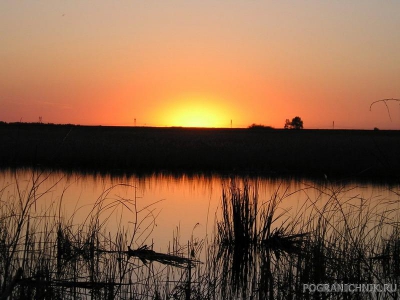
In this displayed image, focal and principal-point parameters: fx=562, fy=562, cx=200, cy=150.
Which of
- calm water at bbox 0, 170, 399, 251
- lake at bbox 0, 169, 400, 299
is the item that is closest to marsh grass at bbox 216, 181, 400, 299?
lake at bbox 0, 169, 400, 299

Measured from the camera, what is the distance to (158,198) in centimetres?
1385

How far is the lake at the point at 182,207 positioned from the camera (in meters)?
7.90

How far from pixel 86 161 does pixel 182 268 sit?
1546cm

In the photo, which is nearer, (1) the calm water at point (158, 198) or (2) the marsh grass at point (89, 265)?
(2) the marsh grass at point (89, 265)

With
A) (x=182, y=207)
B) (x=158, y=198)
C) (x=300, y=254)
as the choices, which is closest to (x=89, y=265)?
(x=300, y=254)

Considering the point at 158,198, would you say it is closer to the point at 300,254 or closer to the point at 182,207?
the point at 182,207

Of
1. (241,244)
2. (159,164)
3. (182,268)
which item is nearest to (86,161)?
(159,164)

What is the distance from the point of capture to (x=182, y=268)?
23.0 feet

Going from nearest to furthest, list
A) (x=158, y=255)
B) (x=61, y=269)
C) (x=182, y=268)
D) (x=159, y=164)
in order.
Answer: (x=61, y=269)
(x=182, y=268)
(x=158, y=255)
(x=159, y=164)

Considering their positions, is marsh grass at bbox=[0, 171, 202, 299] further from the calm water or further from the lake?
the calm water

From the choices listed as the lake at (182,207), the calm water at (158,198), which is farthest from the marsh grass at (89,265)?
the calm water at (158,198)

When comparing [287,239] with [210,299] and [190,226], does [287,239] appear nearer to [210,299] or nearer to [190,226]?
[190,226]

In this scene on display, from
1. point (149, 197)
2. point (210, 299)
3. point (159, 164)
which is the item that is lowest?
point (210, 299)

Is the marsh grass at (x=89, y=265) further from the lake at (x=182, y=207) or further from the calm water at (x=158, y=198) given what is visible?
the calm water at (x=158, y=198)
